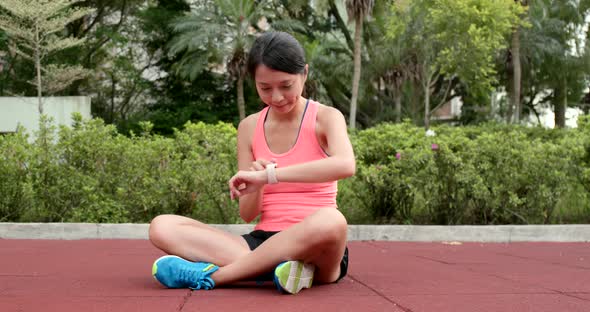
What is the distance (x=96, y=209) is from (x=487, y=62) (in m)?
23.4

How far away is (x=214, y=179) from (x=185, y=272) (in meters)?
4.44

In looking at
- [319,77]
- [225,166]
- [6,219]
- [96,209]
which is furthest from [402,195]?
[319,77]

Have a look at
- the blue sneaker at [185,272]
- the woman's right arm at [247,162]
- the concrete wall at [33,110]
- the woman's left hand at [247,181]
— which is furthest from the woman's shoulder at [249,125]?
the concrete wall at [33,110]

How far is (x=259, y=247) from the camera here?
145 inches

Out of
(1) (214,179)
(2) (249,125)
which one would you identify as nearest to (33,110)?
(1) (214,179)

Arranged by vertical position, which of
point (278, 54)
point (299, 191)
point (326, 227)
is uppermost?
point (278, 54)

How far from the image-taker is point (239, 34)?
31875mm

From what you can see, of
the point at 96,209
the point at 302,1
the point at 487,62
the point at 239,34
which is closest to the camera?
the point at 96,209

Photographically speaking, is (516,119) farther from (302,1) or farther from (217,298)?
(217,298)

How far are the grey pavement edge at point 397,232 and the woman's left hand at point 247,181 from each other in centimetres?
435

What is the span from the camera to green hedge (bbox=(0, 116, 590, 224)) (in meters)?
8.09

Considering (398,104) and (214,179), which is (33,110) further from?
(214,179)

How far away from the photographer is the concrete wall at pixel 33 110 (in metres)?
27.0

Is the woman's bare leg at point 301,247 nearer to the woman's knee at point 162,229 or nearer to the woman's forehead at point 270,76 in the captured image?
the woman's knee at point 162,229
